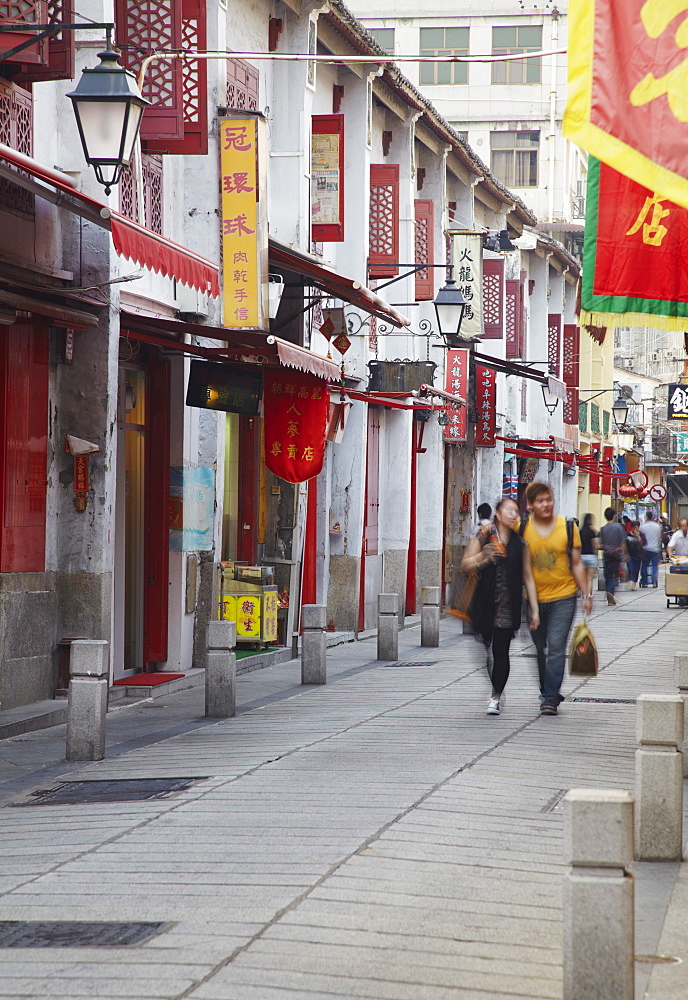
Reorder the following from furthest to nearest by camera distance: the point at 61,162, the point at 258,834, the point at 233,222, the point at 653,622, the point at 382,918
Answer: the point at 653,622, the point at 233,222, the point at 61,162, the point at 258,834, the point at 382,918

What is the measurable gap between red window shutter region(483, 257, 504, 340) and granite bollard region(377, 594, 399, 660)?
12.2 meters

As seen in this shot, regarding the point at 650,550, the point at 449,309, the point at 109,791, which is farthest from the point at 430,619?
the point at 650,550

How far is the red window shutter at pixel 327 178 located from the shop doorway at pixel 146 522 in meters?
4.81

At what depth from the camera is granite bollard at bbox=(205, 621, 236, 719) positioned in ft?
39.6

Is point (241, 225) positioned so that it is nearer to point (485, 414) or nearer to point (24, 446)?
point (24, 446)

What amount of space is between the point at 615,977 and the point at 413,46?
46.5 metres

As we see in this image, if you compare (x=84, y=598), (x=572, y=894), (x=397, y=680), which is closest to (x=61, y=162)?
(x=84, y=598)

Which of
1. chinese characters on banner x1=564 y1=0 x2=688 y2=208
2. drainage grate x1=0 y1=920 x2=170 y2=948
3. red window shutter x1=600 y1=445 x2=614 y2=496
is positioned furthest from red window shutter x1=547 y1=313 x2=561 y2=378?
drainage grate x1=0 y1=920 x2=170 y2=948

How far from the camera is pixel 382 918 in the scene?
591 centimetres

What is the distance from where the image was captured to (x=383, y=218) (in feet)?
74.1

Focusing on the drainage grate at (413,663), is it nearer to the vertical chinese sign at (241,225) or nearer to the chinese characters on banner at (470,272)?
the vertical chinese sign at (241,225)

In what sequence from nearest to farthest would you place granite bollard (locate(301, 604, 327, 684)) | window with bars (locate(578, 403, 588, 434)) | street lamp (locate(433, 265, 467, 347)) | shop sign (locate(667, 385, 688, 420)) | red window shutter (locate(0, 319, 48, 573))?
1. red window shutter (locate(0, 319, 48, 573))
2. granite bollard (locate(301, 604, 327, 684))
3. street lamp (locate(433, 265, 467, 347))
4. shop sign (locate(667, 385, 688, 420))
5. window with bars (locate(578, 403, 588, 434))

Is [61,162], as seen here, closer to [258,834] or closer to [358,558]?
[258,834]

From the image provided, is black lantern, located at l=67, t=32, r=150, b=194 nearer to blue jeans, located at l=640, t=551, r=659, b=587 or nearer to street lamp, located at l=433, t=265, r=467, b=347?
street lamp, located at l=433, t=265, r=467, b=347
